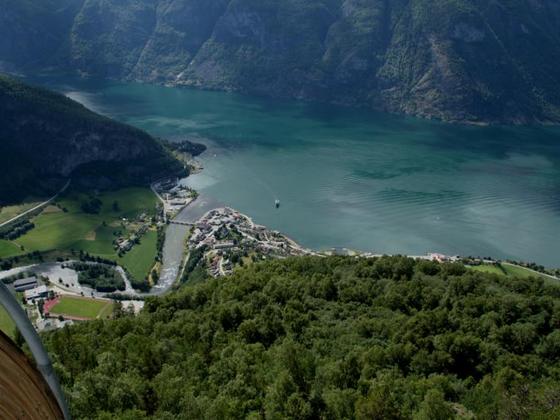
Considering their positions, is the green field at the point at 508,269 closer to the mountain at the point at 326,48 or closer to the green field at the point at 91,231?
the green field at the point at 91,231

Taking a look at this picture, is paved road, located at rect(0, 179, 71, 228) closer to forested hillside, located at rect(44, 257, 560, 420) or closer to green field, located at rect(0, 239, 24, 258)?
green field, located at rect(0, 239, 24, 258)

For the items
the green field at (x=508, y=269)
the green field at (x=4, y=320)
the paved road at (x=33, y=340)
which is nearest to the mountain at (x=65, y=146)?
the green field at (x=508, y=269)

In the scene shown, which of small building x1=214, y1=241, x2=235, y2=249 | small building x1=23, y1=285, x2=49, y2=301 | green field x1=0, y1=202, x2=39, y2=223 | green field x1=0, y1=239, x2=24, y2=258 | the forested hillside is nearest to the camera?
the forested hillside

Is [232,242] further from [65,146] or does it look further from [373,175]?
[65,146]

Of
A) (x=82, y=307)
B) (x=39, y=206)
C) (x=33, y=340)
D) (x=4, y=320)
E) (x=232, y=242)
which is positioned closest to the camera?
(x=33, y=340)

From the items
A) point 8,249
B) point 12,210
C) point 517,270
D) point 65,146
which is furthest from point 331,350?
point 65,146

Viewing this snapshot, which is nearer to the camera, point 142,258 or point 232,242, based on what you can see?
point 142,258

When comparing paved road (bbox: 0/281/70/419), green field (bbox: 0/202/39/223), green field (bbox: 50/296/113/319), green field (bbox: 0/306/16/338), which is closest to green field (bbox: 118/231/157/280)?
green field (bbox: 50/296/113/319)
